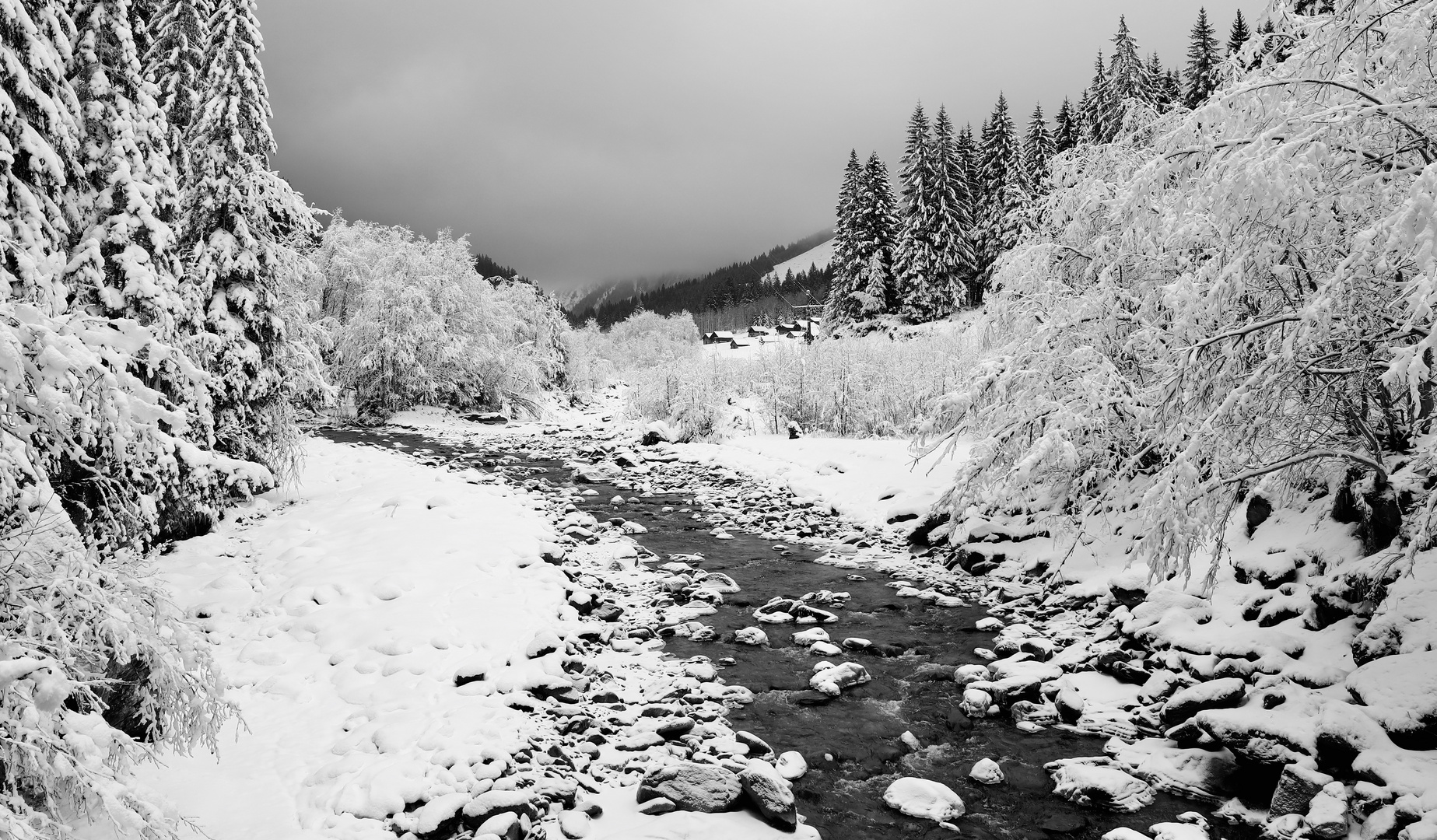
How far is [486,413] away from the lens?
96.0 ft

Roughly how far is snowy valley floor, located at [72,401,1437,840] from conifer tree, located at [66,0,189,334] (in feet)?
11.2

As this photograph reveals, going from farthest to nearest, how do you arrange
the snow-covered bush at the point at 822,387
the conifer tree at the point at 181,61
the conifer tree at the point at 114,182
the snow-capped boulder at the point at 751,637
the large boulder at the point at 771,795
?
1. the snow-covered bush at the point at 822,387
2. the conifer tree at the point at 181,61
3. the conifer tree at the point at 114,182
4. the snow-capped boulder at the point at 751,637
5. the large boulder at the point at 771,795

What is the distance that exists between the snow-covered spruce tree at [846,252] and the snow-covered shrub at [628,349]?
31.5 ft

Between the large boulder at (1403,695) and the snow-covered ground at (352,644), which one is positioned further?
the snow-covered ground at (352,644)

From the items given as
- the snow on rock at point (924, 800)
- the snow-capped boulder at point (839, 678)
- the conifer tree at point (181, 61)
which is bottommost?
the snow on rock at point (924, 800)

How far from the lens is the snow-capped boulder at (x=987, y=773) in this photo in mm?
5406

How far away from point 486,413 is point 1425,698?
28.5 metres

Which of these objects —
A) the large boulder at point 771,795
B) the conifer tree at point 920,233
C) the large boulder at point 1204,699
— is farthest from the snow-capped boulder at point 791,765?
the conifer tree at point 920,233

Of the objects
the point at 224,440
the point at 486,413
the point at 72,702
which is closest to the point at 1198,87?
the point at 486,413

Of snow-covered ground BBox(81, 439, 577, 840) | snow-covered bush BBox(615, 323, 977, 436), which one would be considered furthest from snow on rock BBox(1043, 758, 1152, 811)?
snow-covered bush BBox(615, 323, 977, 436)

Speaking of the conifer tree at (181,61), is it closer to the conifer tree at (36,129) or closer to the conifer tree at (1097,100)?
the conifer tree at (36,129)

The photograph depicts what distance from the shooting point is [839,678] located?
7148 mm

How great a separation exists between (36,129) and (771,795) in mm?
10107

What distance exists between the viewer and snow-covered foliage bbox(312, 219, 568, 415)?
26719mm
